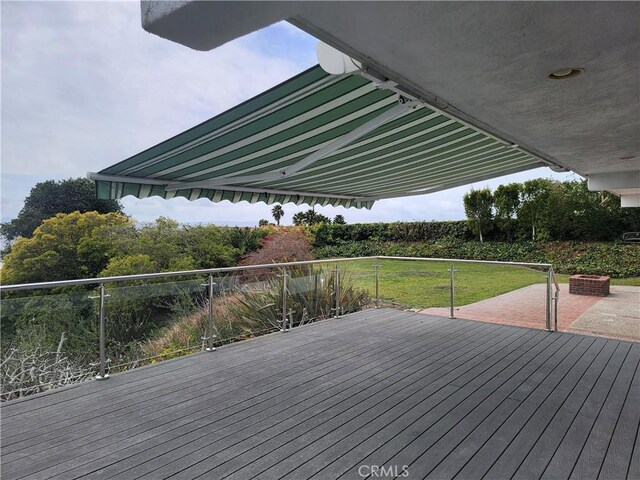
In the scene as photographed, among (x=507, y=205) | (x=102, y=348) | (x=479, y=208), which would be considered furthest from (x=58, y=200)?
(x=102, y=348)

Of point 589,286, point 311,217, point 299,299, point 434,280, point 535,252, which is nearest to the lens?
point 299,299

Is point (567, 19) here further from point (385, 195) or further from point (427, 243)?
point (427, 243)

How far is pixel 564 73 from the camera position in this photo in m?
2.63

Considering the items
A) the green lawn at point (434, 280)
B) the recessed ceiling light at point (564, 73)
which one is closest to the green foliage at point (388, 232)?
the green lawn at point (434, 280)

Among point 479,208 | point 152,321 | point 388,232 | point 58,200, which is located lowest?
point 152,321

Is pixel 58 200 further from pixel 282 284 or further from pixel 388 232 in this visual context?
pixel 282 284

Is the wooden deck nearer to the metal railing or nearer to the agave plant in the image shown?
the metal railing

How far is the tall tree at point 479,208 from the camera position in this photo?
2042 centimetres

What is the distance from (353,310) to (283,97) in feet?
19.4

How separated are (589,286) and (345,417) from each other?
11249 millimetres

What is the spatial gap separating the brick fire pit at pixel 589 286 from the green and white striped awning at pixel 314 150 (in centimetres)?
593

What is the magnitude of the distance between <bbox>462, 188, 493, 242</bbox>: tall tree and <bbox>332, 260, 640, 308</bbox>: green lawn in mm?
13419

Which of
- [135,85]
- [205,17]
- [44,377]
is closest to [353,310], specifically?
[44,377]

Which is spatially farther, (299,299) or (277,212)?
(277,212)
